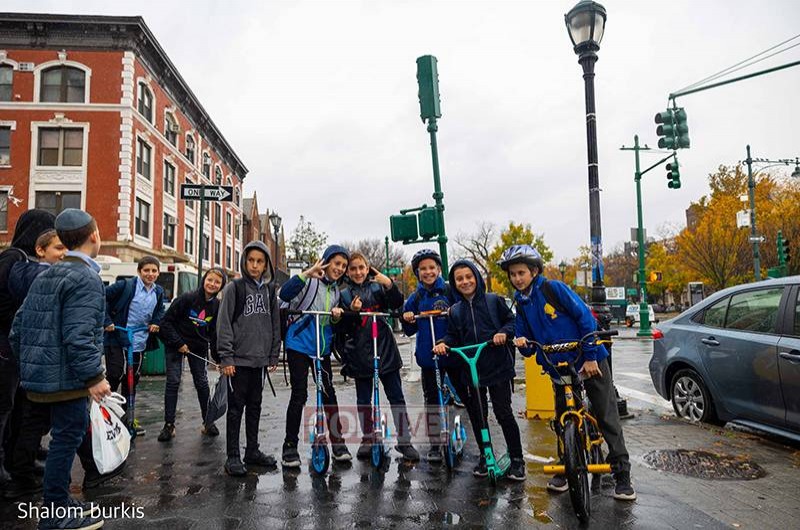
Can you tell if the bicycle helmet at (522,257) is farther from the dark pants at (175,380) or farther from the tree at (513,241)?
the tree at (513,241)

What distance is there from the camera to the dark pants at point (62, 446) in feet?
11.2

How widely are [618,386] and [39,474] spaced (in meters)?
8.87

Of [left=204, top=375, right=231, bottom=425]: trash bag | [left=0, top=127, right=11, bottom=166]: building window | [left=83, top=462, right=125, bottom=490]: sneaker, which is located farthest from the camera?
[left=0, top=127, right=11, bottom=166]: building window

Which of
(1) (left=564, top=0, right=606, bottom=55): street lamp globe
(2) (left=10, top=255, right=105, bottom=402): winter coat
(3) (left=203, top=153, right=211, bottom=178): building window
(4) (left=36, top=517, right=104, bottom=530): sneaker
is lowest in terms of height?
(4) (left=36, top=517, right=104, bottom=530): sneaker

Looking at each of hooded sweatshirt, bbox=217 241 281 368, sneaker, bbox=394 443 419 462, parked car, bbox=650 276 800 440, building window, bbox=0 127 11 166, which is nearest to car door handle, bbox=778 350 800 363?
parked car, bbox=650 276 800 440

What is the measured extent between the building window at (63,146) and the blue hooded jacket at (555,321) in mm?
28783

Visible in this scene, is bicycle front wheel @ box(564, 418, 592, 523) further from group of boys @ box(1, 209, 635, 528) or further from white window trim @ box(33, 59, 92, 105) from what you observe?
white window trim @ box(33, 59, 92, 105)

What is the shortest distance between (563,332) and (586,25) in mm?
4541

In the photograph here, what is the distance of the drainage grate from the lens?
15.0 feet

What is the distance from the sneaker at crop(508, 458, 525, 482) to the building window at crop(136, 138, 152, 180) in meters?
28.8

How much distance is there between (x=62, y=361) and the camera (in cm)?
345

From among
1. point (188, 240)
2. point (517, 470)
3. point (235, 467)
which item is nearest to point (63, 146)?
point (188, 240)

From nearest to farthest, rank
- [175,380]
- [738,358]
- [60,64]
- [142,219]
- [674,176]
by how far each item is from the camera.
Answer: [738,358]
[175,380]
[674,176]
[60,64]
[142,219]

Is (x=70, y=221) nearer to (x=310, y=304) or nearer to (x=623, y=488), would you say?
(x=310, y=304)
